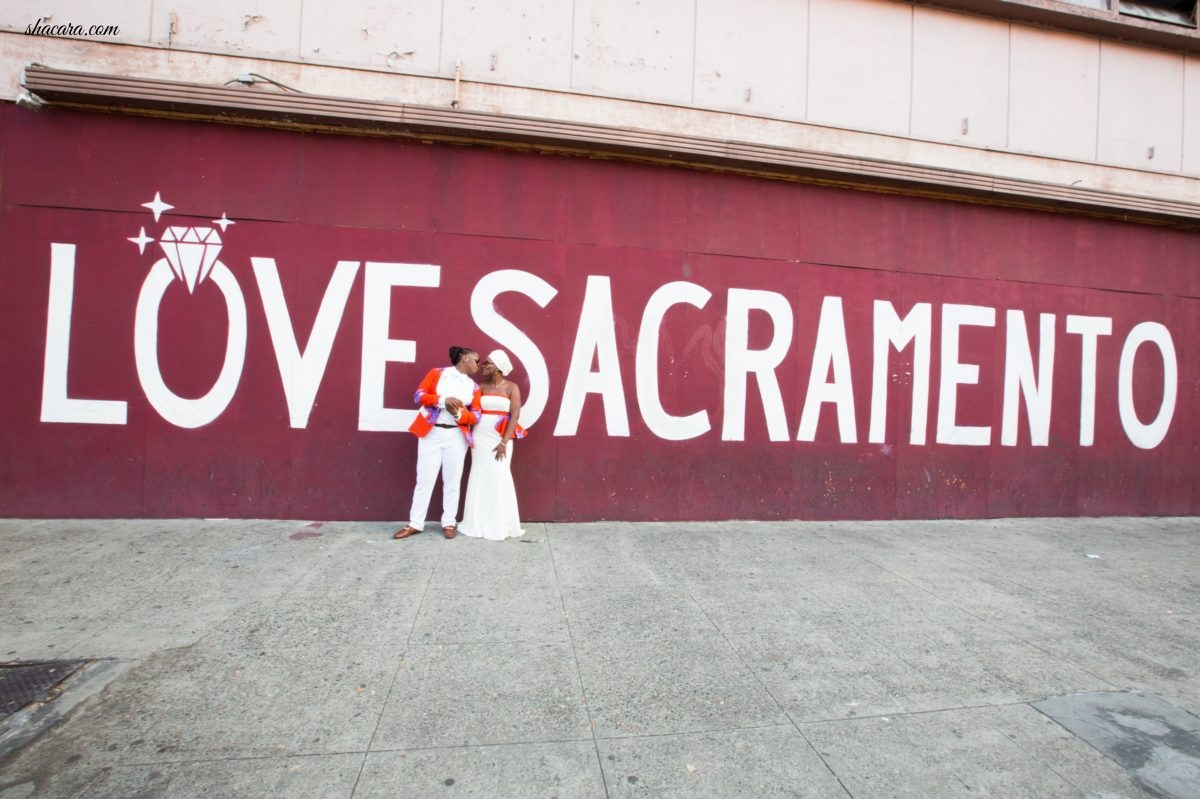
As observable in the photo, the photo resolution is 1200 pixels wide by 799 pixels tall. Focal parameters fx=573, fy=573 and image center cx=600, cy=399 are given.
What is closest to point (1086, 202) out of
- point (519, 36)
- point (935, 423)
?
point (935, 423)

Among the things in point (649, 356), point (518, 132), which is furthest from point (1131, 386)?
point (518, 132)

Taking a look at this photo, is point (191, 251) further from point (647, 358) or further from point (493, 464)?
point (647, 358)

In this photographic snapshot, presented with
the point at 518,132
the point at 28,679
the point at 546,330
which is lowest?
the point at 28,679

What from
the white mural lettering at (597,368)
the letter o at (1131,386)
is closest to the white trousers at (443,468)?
the white mural lettering at (597,368)

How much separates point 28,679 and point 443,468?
3163 mm

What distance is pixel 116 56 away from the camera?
237 inches

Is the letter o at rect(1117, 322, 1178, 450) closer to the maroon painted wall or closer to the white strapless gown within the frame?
the maroon painted wall

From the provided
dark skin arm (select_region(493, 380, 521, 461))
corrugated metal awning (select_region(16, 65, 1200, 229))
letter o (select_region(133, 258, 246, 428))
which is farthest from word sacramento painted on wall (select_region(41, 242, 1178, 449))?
corrugated metal awning (select_region(16, 65, 1200, 229))

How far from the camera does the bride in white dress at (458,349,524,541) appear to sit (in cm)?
567

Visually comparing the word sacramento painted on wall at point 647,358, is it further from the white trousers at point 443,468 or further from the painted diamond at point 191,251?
the white trousers at point 443,468

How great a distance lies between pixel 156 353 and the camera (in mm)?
6062

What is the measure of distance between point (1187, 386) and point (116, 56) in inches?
549

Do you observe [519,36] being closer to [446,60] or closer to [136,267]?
[446,60]

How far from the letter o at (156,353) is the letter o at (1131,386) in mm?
11133
